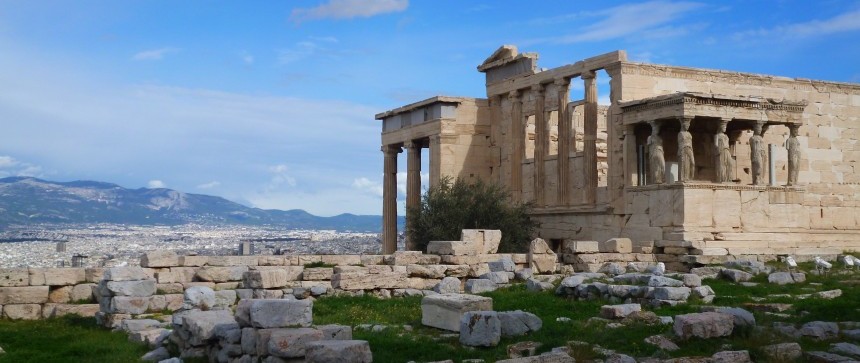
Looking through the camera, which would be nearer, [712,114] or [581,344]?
[581,344]

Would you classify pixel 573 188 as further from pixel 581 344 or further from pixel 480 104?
pixel 581 344

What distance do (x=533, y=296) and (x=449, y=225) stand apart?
11193 mm

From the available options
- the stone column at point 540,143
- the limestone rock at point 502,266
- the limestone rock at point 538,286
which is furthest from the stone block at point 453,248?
the stone column at point 540,143

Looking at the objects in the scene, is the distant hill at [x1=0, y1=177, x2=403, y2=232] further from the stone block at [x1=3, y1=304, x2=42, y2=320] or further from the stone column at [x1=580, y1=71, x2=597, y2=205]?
the stone block at [x1=3, y1=304, x2=42, y2=320]

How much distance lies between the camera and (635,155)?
26.9 meters

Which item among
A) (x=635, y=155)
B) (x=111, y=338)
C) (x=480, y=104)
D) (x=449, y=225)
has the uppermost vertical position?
(x=480, y=104)

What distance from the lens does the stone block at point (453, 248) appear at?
2211 centimetres

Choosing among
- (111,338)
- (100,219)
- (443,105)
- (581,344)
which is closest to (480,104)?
(443,105)

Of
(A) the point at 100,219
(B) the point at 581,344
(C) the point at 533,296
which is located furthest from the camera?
(A) the point at 100,219

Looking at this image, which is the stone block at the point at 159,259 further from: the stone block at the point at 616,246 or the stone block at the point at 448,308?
the stone block at the point at 616,246

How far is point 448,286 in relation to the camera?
19375mm

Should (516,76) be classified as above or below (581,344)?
above

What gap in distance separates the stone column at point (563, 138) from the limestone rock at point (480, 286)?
1002 cm

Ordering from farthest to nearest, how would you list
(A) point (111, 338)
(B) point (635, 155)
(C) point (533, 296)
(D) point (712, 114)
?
(B) point (635, 155) < (D) point (712, 114) < (C) point (533, 296) < (A) point (111, 338)
